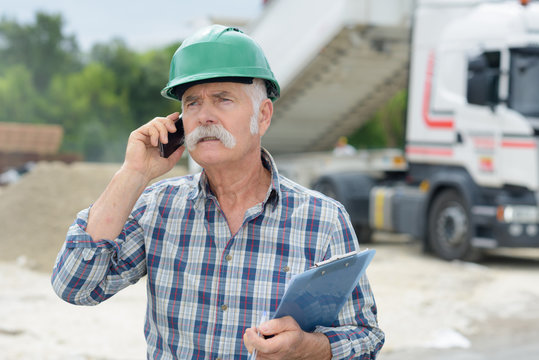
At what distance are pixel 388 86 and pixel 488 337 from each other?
7291 millimetres

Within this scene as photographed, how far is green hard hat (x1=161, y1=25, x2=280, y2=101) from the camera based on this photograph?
2.11 meters

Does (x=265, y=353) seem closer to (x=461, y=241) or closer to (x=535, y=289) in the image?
(x=535, y=289)

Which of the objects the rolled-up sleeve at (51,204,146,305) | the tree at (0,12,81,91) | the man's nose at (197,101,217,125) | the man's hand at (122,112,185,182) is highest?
the tree at (0,12,81,91)

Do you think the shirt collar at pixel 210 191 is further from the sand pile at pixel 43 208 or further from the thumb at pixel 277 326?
the sand pile at pixel 43 208

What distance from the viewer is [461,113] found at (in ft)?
30.9

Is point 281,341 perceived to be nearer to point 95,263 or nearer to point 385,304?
point 95,263

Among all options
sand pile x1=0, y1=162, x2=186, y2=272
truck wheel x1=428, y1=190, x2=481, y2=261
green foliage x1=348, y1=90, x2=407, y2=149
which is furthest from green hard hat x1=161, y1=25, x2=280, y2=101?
green foliage x1=348, y1=90, x2=407, y2=149

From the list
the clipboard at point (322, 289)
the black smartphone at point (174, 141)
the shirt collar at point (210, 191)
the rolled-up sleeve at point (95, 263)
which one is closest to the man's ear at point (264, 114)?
the shirt collar at point (210, 191)

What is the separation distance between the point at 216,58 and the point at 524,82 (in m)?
7.54

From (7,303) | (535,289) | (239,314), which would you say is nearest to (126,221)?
(239,314)

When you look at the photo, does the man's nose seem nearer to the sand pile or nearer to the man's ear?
the man's ear

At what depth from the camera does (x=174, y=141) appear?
2326mm

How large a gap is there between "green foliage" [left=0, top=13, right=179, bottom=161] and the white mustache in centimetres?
2896

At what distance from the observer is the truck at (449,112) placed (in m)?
8.87
